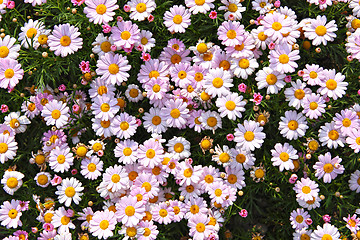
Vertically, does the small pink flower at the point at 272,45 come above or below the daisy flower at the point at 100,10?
below

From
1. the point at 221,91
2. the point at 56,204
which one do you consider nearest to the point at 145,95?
the point at 221,91

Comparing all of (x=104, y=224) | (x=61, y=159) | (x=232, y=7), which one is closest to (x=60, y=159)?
(x=61, y=159)

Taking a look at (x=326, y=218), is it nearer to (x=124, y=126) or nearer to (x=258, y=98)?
(x=258, y=98)

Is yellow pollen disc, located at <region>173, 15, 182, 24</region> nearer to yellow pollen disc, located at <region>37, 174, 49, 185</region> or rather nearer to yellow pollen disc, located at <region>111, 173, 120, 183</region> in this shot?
yellow pollen disc, located at <region>111, 173, 120, 183</region>

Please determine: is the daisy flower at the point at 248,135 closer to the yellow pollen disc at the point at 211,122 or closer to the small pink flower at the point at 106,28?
the yellow pollen disc at the point at 211,122

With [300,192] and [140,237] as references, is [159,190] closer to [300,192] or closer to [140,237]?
[140,237]

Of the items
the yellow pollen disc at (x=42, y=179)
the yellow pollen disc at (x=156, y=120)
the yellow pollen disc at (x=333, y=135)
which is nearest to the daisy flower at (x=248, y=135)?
the yellow pollen disc at (x=333, y=135)

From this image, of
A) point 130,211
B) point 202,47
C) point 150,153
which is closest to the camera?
point 130,211
